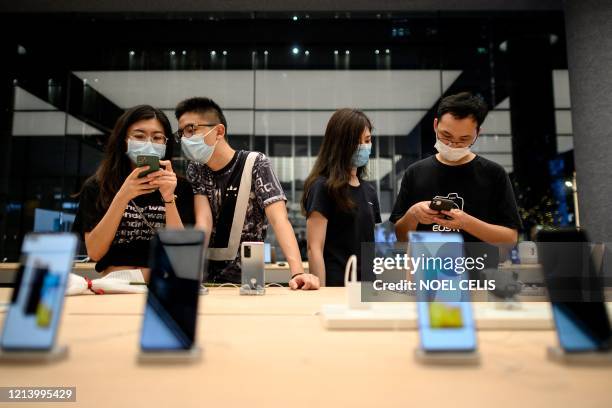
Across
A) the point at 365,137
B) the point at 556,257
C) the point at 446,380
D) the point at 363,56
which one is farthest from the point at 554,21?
the point at 446,380

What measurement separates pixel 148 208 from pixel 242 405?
149 centimetres

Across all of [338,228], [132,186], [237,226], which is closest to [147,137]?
[132,186]

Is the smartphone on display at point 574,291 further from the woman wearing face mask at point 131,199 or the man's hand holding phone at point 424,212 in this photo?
the woman wearing face mask at point 131,199

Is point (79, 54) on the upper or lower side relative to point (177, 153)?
upper

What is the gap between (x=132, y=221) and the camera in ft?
5.99

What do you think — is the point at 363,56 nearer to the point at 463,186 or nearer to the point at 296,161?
the point at 296,161

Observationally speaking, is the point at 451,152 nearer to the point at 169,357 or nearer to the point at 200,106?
the point at 200,106

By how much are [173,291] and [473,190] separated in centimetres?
159

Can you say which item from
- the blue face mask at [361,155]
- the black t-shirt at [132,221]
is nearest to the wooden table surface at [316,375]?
the black t-shirt at [132,221]

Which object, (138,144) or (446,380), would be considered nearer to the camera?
(446,380)

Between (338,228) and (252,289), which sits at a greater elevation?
(338,228)

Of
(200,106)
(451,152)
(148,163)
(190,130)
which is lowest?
(148,163)

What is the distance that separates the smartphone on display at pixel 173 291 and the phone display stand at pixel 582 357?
1.64 feet

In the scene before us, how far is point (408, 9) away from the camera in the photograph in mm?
5191
